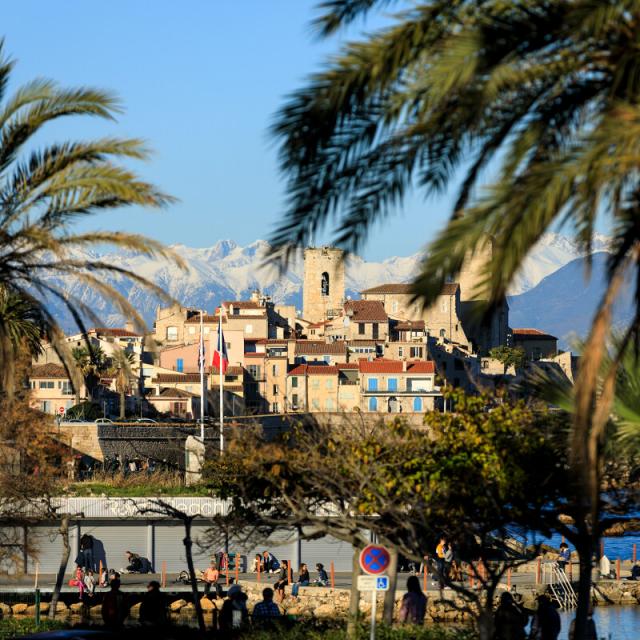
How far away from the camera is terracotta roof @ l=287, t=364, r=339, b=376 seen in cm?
12686

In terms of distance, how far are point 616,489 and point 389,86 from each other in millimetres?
12067

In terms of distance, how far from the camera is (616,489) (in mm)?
21859

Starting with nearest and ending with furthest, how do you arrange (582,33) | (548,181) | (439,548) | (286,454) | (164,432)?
(548,181) → (582,33) → (286,454) → (439,548) → (164,432)

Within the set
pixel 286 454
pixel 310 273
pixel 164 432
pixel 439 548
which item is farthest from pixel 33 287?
pixel 310 273

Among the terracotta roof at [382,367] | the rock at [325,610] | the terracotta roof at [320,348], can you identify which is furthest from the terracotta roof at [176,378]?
the rock at [325,610]

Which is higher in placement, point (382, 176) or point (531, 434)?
point (382, 176)

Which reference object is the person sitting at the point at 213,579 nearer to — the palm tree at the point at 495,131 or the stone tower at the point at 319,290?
the palm tree at the point at 495,131

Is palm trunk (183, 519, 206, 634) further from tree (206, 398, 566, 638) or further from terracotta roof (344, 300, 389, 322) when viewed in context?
terracotta roof (344, 300, 389, 322)

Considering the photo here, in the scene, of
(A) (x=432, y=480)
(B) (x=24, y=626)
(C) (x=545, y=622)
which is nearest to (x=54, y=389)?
(B) (x=24, y=626)

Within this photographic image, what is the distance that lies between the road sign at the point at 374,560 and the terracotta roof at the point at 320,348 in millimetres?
117001

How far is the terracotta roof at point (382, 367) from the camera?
120688 millimetres

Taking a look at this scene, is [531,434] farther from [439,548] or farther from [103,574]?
[103,574]

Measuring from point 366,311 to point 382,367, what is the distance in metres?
25.7

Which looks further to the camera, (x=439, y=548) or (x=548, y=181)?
(x=439, y=548)
